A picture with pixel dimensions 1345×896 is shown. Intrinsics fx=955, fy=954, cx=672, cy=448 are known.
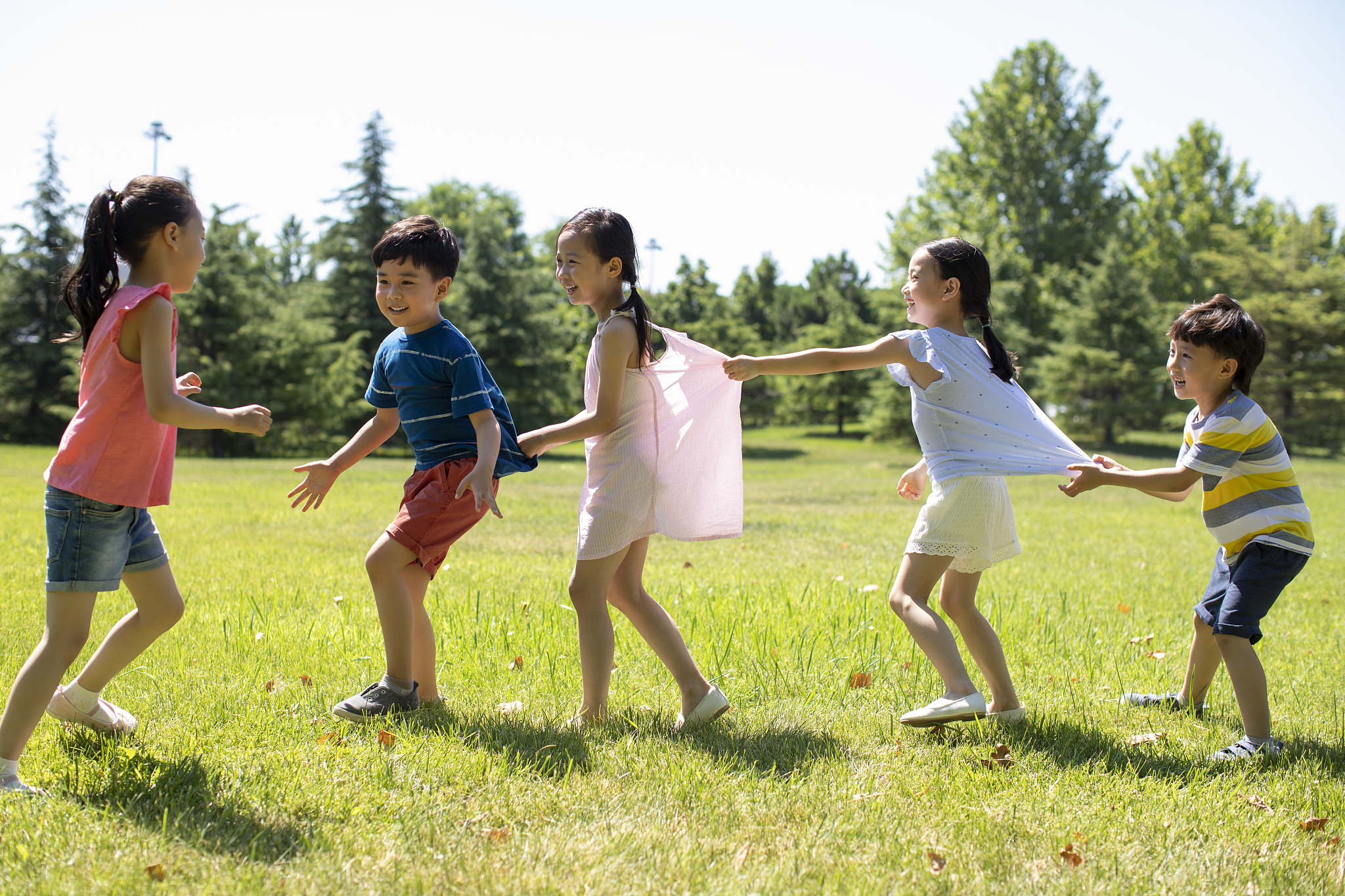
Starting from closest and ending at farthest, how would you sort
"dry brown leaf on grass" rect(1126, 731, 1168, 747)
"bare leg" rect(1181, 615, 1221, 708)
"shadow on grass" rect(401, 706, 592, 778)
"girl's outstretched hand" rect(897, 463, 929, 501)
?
"shadow on grass" rect(401, 706, 592, 778) < "dry brown leaf on grass" rect(1126, 731, 1168, 747) < "bare leg" rect(1181, 615, 1221, 708) < "girl's outstretched hand" rect(897, 463, 929, 501)

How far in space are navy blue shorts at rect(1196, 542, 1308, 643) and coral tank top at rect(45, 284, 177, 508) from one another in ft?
12.3

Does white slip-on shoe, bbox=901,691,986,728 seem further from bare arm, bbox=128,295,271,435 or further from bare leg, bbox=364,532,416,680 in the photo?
bare arm, bbox=128,295,271,435

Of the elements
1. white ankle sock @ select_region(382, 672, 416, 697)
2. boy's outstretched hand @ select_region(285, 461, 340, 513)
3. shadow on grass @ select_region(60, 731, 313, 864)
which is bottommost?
shadow on grass @ select_region(60, 731, 313, 864)

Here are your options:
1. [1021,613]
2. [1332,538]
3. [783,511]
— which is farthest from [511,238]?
[1021,613]

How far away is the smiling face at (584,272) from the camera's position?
11.8 feet

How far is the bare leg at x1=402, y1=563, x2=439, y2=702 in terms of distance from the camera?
12.2 ft

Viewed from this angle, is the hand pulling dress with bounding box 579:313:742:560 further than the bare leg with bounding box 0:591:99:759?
Yes

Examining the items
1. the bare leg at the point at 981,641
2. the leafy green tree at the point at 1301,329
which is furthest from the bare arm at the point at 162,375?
the leafy green tree at the point at 1301,329

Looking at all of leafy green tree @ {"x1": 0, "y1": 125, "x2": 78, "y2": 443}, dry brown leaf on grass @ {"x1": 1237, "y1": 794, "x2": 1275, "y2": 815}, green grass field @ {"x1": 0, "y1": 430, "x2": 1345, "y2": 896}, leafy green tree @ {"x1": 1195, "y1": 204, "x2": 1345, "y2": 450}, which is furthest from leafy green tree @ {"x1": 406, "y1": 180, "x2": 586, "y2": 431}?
dry brown leaf on grass @ {"x1": 1237, "y1": 794, "x2": 1275, "y2": 815}

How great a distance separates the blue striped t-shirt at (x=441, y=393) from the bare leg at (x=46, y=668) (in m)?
1.18

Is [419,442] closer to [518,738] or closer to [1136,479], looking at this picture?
[518,738]

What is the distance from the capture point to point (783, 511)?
13516 millimetres

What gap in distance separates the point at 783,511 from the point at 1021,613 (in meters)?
7.73

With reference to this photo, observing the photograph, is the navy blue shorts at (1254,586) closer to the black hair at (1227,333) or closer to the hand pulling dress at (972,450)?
the black hair at (1227,333)
